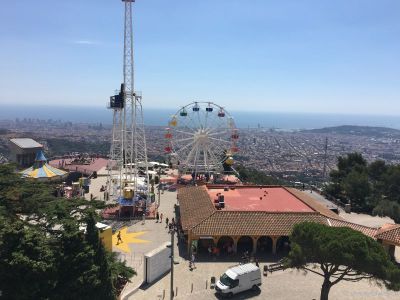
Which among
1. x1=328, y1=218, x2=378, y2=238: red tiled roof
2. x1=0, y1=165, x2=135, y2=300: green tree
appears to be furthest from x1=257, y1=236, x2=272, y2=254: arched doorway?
x1=0, y1=165, x2=135, y2=300: green tree

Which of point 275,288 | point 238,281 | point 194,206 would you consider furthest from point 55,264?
point 194,206

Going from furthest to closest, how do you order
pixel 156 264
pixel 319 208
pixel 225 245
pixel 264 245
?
pixel 319 208, pixel 264 245, pixel 225 245, pixel 156 264

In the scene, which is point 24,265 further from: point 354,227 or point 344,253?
point 354,227

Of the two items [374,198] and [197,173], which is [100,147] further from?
[374,198]

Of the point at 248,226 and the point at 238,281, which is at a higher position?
the point at 248,226

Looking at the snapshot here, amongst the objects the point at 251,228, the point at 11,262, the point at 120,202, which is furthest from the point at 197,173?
the point at 11,262

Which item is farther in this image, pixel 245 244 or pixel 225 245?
pixel 245 244
